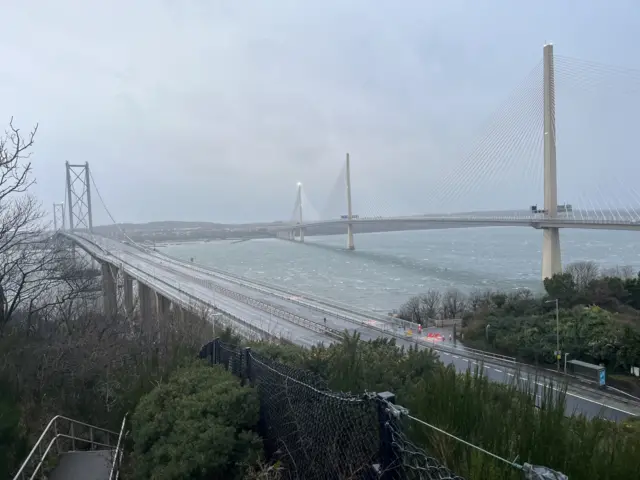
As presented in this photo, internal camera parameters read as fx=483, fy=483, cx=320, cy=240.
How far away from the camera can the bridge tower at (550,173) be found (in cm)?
2039

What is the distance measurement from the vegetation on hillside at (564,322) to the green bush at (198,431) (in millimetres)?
9974

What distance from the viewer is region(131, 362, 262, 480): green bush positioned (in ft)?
6.59

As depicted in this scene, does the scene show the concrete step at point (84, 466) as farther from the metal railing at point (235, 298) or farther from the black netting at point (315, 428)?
the metal railing at point (235, 298)

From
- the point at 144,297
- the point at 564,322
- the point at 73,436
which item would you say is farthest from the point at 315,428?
the point at 144,297

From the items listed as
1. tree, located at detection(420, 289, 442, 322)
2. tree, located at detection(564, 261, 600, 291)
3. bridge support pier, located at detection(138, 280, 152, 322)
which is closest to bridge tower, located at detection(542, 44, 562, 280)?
tree, located at detection(564, 261, 600, 291)

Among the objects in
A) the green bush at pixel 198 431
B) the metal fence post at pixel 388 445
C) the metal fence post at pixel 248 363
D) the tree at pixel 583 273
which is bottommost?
the tree at pixel 583 273

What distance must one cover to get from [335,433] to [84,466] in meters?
2.28

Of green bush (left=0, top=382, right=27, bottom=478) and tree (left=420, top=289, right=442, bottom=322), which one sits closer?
green bush (left=0, top=382, right=27, bottom=478)

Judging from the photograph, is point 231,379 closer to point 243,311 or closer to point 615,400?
point 615,400

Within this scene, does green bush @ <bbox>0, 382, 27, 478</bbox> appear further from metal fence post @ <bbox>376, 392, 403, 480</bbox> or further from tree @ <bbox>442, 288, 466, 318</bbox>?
tree @ <bbox>442, 288, 466, 318</bbox>

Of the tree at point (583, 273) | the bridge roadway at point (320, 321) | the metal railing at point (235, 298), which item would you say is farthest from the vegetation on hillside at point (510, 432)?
the tree at point (583, 273)

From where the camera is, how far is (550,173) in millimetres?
20438

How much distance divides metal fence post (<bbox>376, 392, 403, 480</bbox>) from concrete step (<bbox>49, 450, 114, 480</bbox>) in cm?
221

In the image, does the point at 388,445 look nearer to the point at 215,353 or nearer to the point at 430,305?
the point at 215,353
